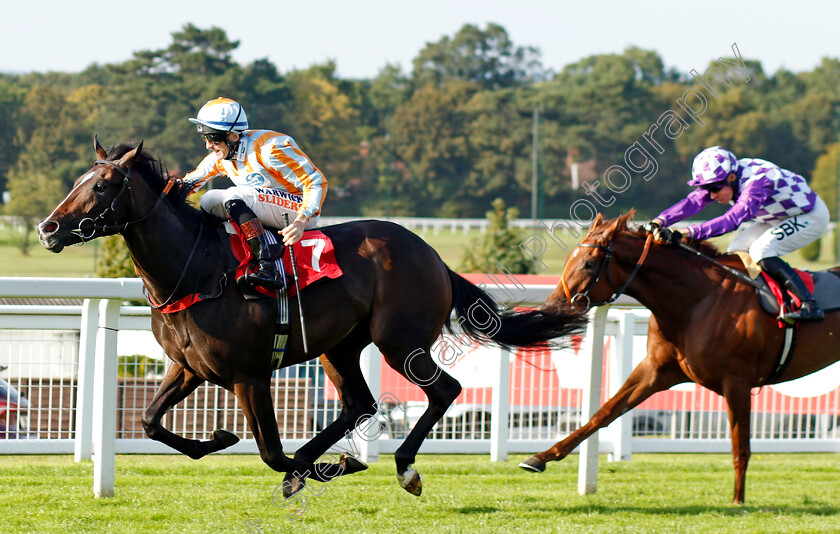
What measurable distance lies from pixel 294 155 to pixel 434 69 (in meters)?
53.3

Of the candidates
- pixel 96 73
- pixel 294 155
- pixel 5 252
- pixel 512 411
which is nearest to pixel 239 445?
pixel 512 411

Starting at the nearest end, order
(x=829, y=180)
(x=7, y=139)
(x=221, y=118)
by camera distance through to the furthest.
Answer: (x=221, y=118) < (x=7, y=139) < (x=829, y=180)

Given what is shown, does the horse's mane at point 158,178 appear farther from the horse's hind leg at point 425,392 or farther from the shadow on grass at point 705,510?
the shadow on grass at point 705,510

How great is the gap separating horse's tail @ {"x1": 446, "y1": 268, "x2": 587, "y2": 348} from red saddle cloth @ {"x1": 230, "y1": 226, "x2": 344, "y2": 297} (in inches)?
25.9

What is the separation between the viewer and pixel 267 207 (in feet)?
13.1

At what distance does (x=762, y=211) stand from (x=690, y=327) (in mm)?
728

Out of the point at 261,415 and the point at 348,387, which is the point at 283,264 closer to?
the point at 261,415

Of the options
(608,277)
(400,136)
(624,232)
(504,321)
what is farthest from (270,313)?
(400,136)

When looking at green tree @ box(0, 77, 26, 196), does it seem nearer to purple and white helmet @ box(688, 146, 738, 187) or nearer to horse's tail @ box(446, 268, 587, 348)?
horse's tail @ box(446, 268, 587, 348)

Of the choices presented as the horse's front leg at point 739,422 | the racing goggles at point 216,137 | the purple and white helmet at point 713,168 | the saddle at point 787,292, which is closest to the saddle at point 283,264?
the racing goggles at point 216,137

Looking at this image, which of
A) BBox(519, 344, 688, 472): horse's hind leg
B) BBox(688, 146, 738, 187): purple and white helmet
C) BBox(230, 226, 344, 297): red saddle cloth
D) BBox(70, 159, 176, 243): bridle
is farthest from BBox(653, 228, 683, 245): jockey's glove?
BBox(70, 159, 176, 243): bridle

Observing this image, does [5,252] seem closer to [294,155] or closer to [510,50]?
[294,155]

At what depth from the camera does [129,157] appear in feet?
12.0

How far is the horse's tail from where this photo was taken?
4.39m
